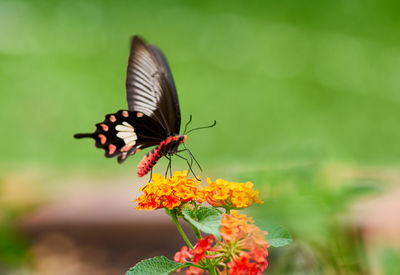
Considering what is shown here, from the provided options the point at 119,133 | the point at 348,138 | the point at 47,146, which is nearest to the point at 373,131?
the point at 348,138

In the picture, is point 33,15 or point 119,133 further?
point 33,15

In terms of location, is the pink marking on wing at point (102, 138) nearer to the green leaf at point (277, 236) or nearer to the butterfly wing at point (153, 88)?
the butterfly wing at point (153, 88)

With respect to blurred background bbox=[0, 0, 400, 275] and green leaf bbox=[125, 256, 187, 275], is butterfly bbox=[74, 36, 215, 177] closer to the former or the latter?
blurred background bbox=[0, 0, 400, 275]

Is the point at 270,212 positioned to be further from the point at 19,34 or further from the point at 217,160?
the point at 19,34

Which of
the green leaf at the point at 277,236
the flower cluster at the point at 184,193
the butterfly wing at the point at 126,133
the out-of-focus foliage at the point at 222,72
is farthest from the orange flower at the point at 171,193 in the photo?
the out-of-focus foliage at the point at 222,72

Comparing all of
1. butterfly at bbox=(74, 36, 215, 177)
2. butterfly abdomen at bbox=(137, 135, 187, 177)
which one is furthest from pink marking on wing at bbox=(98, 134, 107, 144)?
butterfly abdomen at bbox=(137, 135, 187, 177)

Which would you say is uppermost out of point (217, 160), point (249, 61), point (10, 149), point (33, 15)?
point (33, 15)

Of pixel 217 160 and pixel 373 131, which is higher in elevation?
pixel 373 131
